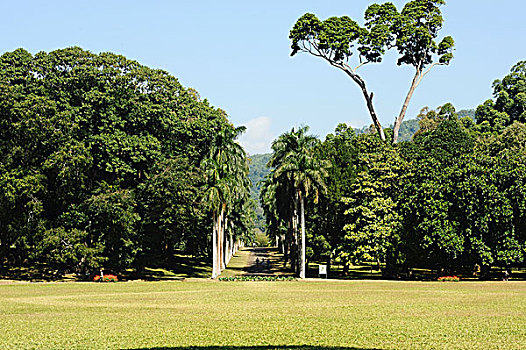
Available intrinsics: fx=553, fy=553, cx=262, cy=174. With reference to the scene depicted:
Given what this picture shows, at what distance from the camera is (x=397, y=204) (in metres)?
51.5

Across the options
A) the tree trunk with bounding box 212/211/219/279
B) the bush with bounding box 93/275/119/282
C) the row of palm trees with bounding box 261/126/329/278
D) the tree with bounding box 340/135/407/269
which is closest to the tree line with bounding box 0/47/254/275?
the tree trunk with bounding box 212/211/219/279

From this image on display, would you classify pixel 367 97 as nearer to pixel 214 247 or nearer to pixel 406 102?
pixel 406 102

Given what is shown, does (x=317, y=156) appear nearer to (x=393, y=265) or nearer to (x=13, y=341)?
(x=393, y=265)

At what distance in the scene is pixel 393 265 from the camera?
52.5m

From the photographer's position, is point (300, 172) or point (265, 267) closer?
point (300, 172)

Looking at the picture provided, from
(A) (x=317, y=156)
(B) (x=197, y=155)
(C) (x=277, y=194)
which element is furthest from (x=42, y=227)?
(A) (x=317, y=156)

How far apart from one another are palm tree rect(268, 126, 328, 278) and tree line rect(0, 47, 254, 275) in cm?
549

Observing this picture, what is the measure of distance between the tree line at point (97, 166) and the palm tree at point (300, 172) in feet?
18.0

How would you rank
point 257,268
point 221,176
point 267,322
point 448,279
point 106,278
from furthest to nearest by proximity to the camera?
point 257,268
point 221,176
point 106,278
point 448,279
point 267,322

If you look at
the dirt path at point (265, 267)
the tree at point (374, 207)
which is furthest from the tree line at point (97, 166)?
the tree at point (374, 207)

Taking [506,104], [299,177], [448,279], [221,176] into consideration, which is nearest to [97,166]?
[221,176]

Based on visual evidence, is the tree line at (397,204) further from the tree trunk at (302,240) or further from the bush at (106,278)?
the bush at (106,278)

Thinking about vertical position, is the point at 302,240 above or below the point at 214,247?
above

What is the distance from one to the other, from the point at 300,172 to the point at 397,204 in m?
9.50
